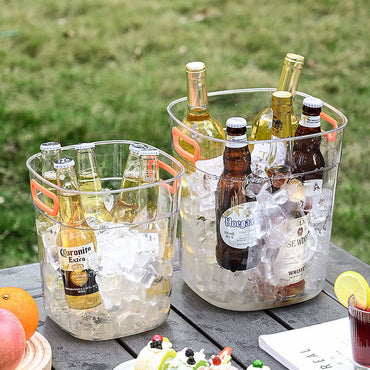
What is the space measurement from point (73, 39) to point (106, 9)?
1.48 feet

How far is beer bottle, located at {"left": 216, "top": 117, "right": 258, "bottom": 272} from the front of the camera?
1184 millimetres

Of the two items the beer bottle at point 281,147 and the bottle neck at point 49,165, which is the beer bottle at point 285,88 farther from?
the bottle neck at point 49,165

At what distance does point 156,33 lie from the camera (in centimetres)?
366

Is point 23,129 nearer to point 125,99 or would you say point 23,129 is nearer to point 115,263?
A: point 125,99

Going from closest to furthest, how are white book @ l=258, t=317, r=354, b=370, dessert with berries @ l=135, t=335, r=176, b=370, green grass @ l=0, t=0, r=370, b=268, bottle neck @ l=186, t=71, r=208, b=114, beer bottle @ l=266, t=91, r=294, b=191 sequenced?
dessert with berries @ l=135, t=335, r=176, b=370, white book @ l=258, t=317, r=354, b=370, beer bottle @ l=266, t=91, r=294, b=191, bottle neck @ l=186, t=71, r=208, b=114, green grass @ l=0, t=0, r=370, b=268

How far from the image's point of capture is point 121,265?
3.81 feet

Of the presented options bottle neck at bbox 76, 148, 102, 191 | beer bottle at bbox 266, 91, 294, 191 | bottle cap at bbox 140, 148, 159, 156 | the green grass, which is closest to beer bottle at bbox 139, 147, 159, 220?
bottle cap at bbox 140, 148, 159, 156

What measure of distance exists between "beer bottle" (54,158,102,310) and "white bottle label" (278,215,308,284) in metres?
0.37

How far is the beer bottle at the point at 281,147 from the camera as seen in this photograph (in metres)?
1.23

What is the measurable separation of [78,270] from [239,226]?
0.31 meters

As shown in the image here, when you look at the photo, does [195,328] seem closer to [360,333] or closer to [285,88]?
[360,333]

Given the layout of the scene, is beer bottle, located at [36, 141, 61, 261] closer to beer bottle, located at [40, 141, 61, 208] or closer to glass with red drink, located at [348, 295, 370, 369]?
beer bottle, located at [40, 141, 61, 208]

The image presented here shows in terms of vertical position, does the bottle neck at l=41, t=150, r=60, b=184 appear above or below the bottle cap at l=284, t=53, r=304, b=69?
below

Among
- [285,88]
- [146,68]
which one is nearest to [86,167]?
[285,88]
